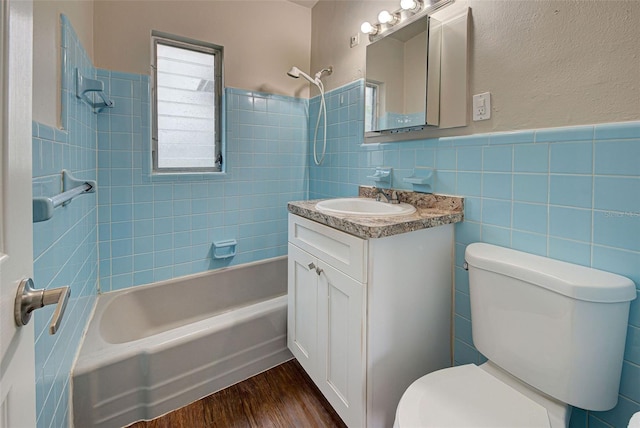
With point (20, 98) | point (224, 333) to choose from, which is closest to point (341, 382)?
point (224, 333)

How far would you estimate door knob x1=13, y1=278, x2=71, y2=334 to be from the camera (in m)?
0.42

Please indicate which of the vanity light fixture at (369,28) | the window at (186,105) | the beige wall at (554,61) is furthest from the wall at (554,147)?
the window at (186,105)

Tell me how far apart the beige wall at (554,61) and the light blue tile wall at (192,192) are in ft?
4.36

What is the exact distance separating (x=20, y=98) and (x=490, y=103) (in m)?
1.38

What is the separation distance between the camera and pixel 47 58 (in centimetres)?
102

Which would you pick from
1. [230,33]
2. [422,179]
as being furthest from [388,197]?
[230,33]

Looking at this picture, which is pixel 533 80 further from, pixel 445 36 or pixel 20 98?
pixel 20 98

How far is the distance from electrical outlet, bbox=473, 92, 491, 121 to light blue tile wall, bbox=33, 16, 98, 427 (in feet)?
4.89

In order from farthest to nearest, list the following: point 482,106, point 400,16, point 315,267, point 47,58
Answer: point 400,16 < point 315,267 < point 482,106 < point 47,58

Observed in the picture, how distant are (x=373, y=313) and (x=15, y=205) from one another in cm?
97

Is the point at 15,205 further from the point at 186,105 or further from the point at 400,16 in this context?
the point at 186,105

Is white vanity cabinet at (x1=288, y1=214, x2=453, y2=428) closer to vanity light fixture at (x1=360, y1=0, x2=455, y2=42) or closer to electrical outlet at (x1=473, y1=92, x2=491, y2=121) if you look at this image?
electrical outlet at (x1=473, y1=92, x2=491, y2=121)

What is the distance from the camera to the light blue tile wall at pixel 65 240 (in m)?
0.87

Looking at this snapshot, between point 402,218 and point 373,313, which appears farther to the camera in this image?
point 402,218
